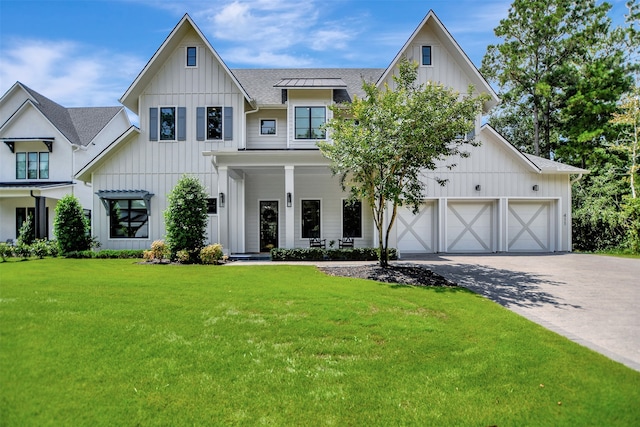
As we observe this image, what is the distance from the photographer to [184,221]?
12.3 meters

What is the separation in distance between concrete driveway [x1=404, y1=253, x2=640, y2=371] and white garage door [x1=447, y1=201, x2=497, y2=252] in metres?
2.45

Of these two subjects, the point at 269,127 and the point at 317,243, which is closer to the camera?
the point at 317,243

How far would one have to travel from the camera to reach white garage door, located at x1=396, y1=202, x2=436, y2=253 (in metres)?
16.2

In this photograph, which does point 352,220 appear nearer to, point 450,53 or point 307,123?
point 307,123

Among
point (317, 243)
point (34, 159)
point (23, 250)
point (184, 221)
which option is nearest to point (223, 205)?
point (184, 221)

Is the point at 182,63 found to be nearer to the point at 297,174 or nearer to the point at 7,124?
the point at 297,174

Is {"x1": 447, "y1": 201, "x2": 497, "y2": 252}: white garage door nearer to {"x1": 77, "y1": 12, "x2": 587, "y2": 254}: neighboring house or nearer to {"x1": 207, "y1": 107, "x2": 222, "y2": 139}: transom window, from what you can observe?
{"x1": 77, "y1": 12, "x2": 587, "y2": 254}: neighboring house

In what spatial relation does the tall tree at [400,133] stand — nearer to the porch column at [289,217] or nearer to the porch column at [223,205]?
the porch column at [289,217]

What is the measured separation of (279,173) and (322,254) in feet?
16.7

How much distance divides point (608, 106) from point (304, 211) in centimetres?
2048

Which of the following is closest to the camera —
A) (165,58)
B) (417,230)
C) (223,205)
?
(223,205)

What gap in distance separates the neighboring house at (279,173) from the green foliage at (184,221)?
2266 millimetres

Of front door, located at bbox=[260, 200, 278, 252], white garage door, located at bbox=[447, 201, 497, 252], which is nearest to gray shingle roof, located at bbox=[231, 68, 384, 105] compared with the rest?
front door, located at bbox=[260, 200, 278, 252]

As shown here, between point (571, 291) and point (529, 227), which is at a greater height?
point (529, 227)
